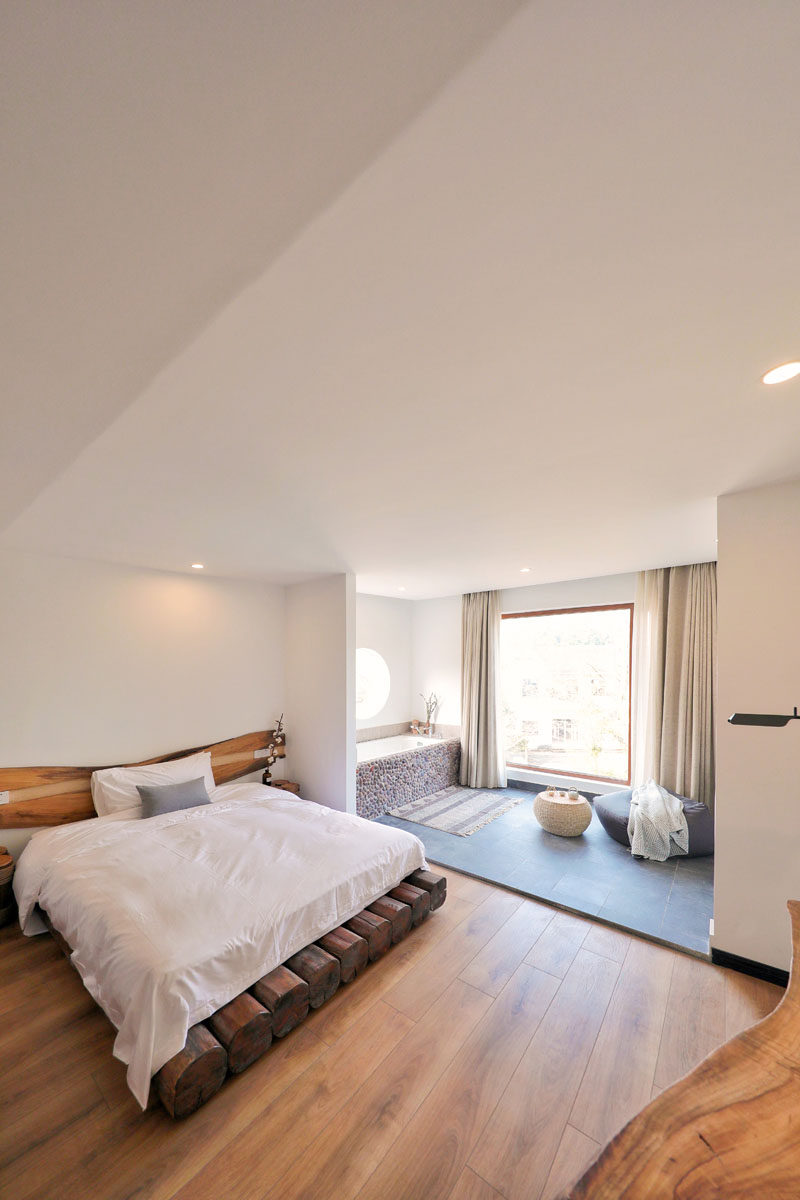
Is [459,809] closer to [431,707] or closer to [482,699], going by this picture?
[482,699]

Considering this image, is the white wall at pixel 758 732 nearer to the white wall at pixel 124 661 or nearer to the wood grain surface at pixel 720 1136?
the wood grain surface at pixel 720 1136

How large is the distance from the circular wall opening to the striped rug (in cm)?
133


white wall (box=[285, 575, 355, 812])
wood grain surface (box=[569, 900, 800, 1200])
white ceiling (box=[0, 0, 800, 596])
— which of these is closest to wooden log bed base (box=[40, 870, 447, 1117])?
white wall (box=[285, 575, 355, 812])

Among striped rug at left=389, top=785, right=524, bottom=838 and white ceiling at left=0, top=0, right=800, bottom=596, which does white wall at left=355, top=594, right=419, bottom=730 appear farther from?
white ceiling at left=0, top=0, right=800, bottom=596

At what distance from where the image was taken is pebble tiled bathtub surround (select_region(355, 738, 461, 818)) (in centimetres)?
447

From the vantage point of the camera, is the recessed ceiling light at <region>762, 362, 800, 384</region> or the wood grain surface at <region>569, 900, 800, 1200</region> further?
the recessed ceiling light at <region>762, 362, 800, 384</region>

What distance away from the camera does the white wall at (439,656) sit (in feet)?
19.9

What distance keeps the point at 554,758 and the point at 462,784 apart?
1.17 metres

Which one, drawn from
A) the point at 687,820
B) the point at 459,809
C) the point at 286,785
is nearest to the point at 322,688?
the point at 286,785

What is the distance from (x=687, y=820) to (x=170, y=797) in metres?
4.04

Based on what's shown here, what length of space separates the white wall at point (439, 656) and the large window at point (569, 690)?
65 centimetres

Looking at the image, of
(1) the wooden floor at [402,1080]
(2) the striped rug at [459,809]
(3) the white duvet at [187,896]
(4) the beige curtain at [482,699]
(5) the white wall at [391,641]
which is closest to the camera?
(1) the wooden floor at [402,1080]

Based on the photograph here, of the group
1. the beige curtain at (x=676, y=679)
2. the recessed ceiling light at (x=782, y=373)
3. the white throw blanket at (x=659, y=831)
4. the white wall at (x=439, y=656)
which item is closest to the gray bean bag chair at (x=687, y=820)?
the white throw blanket at (x=659, y=831)

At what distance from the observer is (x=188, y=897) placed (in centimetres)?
219
